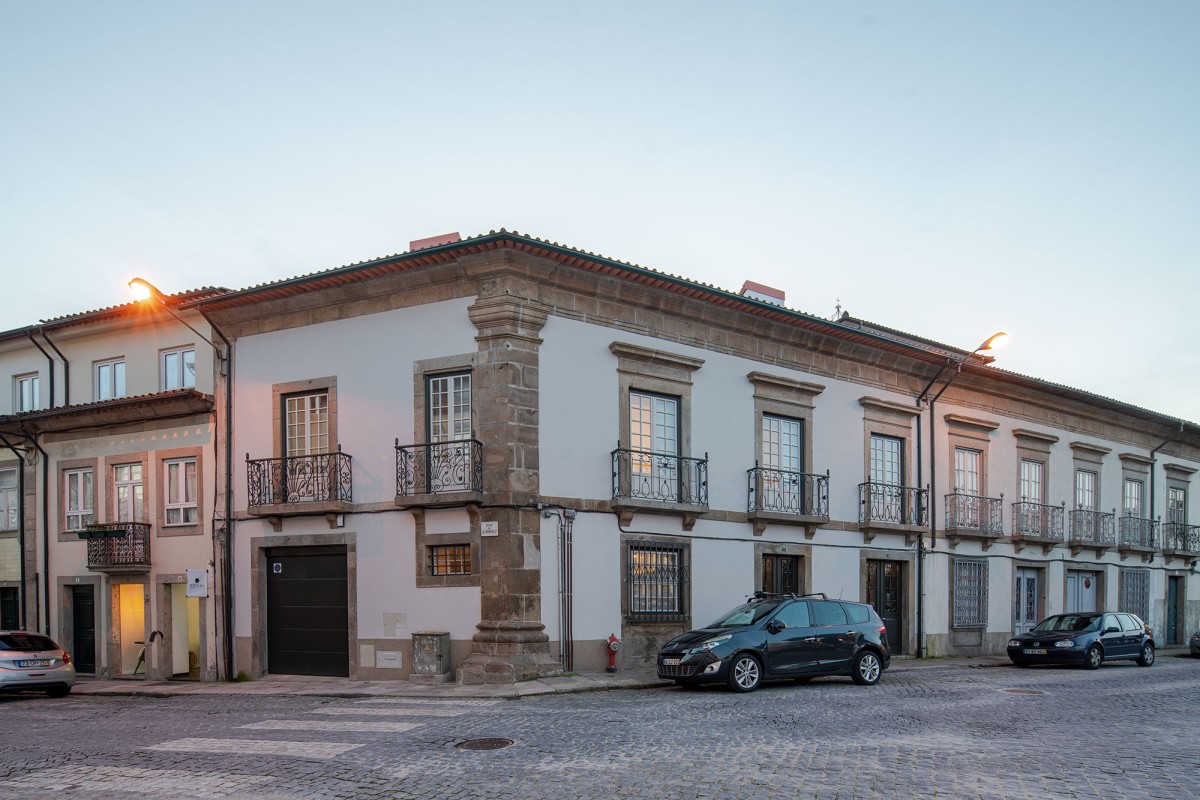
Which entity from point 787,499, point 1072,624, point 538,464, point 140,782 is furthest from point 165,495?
point 1072,624

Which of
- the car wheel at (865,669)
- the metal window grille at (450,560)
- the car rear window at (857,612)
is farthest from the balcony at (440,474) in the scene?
the car wheel at (865,669)

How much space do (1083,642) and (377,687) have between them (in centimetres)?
1468

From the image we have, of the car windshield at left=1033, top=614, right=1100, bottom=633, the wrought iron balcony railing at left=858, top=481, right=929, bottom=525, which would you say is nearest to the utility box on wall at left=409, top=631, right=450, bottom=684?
the wrought iron balcony railing at left=858, top=481, right=929, bottom=525

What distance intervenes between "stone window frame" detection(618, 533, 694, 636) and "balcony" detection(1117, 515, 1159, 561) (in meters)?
17.7

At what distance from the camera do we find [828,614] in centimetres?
1689

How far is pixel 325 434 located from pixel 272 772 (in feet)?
33.8

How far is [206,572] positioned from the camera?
802 inches

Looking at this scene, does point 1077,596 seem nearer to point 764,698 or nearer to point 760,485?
point 760,485

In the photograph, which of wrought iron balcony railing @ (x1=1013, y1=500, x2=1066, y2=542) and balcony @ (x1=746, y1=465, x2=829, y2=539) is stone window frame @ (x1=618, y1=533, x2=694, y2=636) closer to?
balcony @ (x1=746, y1=465, x2=829, y2=539)

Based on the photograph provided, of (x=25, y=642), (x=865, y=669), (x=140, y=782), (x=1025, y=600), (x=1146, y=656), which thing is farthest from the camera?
(x=1025, y=600)

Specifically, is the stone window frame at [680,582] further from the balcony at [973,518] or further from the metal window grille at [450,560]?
the balcony at [973,518]

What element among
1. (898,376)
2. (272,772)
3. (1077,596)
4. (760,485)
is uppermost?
(898,376)

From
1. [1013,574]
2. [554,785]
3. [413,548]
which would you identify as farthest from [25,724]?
[1013,574]

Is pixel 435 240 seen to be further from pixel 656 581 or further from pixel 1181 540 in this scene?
pixel 1181 540
